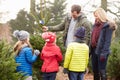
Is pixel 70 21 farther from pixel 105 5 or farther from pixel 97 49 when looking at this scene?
pixel 105 5

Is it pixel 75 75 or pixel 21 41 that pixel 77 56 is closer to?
pixel 75 75

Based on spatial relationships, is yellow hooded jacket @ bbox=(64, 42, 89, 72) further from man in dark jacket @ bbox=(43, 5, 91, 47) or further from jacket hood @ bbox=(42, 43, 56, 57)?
man in dark jacket @ bbox=(43, 5, 91, 47)

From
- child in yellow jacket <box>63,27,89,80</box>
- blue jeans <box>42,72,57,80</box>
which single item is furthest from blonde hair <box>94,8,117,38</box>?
blue jeans <box>42,72,57,80</box>

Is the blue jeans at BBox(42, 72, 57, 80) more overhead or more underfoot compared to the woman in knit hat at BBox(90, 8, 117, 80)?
more underfoot

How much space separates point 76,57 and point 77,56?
0.09ft

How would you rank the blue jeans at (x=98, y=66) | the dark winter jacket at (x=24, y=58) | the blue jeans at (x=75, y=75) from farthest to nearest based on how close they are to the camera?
the blue jeans at (x=98, y=66)
the blue jeans at (x=75, y=75)
the dark winter jacket at (x=24, y=58)

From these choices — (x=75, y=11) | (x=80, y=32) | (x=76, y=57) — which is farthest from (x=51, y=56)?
(x=75, y=11)

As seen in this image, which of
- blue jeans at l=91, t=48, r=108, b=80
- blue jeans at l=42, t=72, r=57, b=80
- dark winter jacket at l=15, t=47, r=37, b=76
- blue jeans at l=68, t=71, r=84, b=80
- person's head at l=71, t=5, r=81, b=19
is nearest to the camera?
dark winter jacket at l=15, t=47, r=37, b=76

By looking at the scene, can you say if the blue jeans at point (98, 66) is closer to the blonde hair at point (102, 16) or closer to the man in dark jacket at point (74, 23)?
the man in dark jacket at point (74, 23)

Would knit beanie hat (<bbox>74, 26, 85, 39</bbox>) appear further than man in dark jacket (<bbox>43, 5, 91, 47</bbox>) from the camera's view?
No

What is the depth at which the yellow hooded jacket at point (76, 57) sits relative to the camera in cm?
662

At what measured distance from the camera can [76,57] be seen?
668 centimetres

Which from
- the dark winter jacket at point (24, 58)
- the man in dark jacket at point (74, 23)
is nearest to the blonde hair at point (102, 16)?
the man in dark jacket at point (74, 23)

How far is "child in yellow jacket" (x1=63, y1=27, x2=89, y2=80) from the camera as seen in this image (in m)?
6.63
